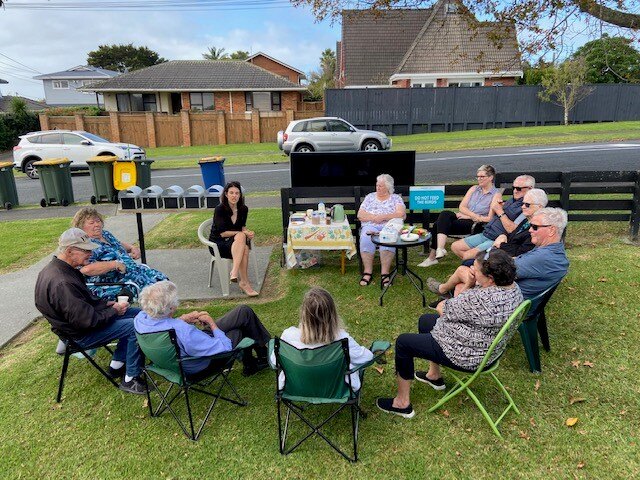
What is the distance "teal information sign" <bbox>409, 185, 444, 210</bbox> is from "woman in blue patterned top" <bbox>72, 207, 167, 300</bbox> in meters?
3.61

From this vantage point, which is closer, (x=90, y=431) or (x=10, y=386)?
(x=90, y=431)

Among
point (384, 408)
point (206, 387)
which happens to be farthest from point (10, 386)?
point (384, 408)

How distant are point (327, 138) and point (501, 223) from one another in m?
12.8

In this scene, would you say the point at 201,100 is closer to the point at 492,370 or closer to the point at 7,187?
the point at 7,187

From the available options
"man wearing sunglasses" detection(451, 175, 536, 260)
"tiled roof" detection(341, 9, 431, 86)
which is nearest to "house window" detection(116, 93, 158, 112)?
"tiled roof" detection(341, 9, 431, 86)

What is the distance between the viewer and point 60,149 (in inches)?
669

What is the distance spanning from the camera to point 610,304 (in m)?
4.87

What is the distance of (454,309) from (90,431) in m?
2.68

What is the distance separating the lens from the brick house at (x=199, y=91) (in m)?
29.4

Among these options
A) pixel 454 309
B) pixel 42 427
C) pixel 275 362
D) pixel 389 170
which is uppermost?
pixel 389 170

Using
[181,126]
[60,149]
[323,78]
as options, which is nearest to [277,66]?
[323,78]

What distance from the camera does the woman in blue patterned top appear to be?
4289 millimetres

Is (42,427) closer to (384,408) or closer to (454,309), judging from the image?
(384,408)

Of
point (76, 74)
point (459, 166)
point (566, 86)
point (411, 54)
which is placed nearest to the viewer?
point (459, 166)
